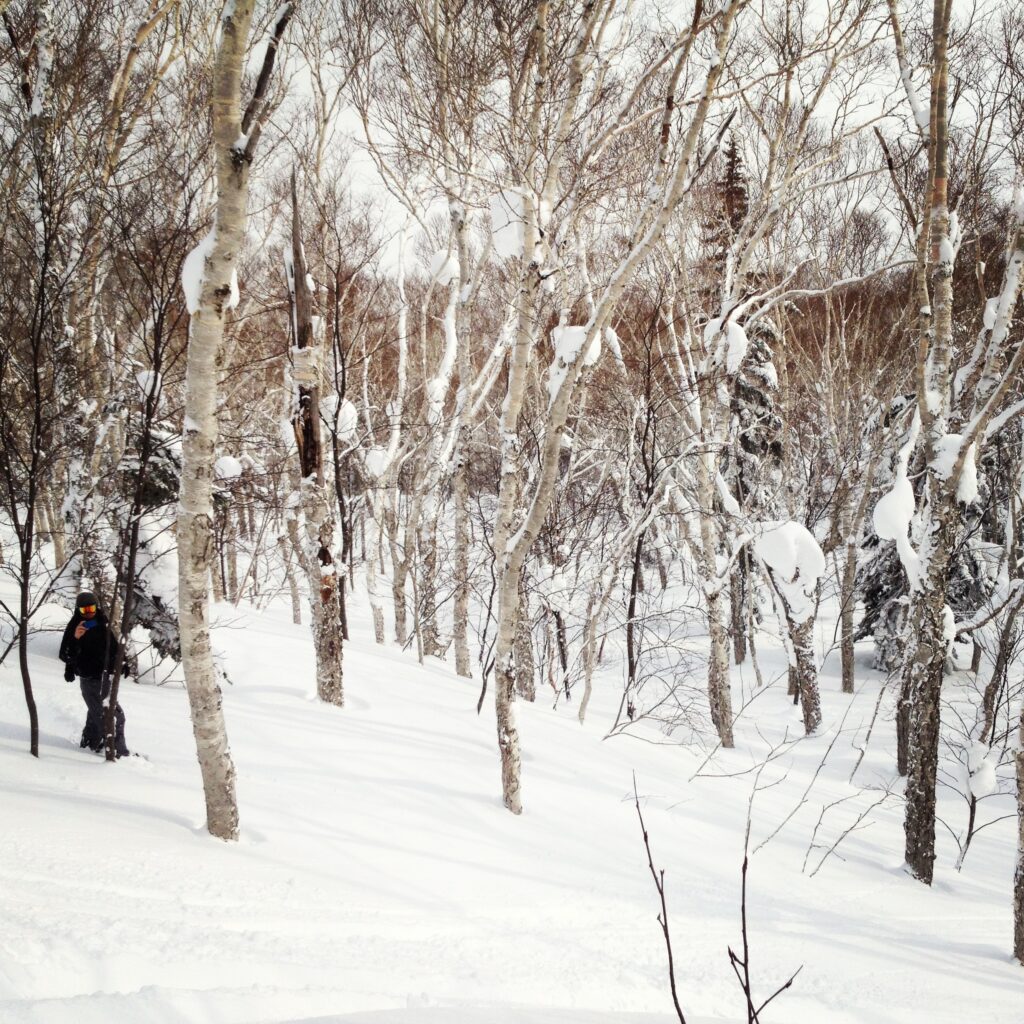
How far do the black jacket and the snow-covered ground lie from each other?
2.18ft

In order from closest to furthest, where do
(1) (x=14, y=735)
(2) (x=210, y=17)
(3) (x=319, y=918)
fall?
(3) (x=319, y=918) < (1) (x=14, y=735) < (2) (x=210, y=17)

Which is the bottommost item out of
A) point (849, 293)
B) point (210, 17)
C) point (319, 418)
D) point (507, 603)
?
point (507, 603)

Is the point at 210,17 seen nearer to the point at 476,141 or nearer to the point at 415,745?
the point at 476,141

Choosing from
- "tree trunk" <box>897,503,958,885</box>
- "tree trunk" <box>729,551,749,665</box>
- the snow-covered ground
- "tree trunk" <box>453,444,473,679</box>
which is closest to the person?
the snow-covered ground

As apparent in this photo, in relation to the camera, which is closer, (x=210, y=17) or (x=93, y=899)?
(x=93, y=899)

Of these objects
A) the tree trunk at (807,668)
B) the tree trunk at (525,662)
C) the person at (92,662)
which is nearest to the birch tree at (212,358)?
the person at (92,662)

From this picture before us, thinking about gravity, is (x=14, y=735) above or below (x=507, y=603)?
below

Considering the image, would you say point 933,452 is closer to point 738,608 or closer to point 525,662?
point 525,662

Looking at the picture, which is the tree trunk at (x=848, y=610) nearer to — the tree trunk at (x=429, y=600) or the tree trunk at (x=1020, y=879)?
the tree trunk at (x=429, y=600)

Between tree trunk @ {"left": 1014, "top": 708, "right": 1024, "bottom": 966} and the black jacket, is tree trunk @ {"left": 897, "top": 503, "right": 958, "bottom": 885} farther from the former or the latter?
the black jacket

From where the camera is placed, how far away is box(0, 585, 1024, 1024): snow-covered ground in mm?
2797

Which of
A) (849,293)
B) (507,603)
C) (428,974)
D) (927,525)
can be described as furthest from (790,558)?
(849,293)

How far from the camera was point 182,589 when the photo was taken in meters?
3.95

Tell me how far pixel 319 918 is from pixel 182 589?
6.16 feet
